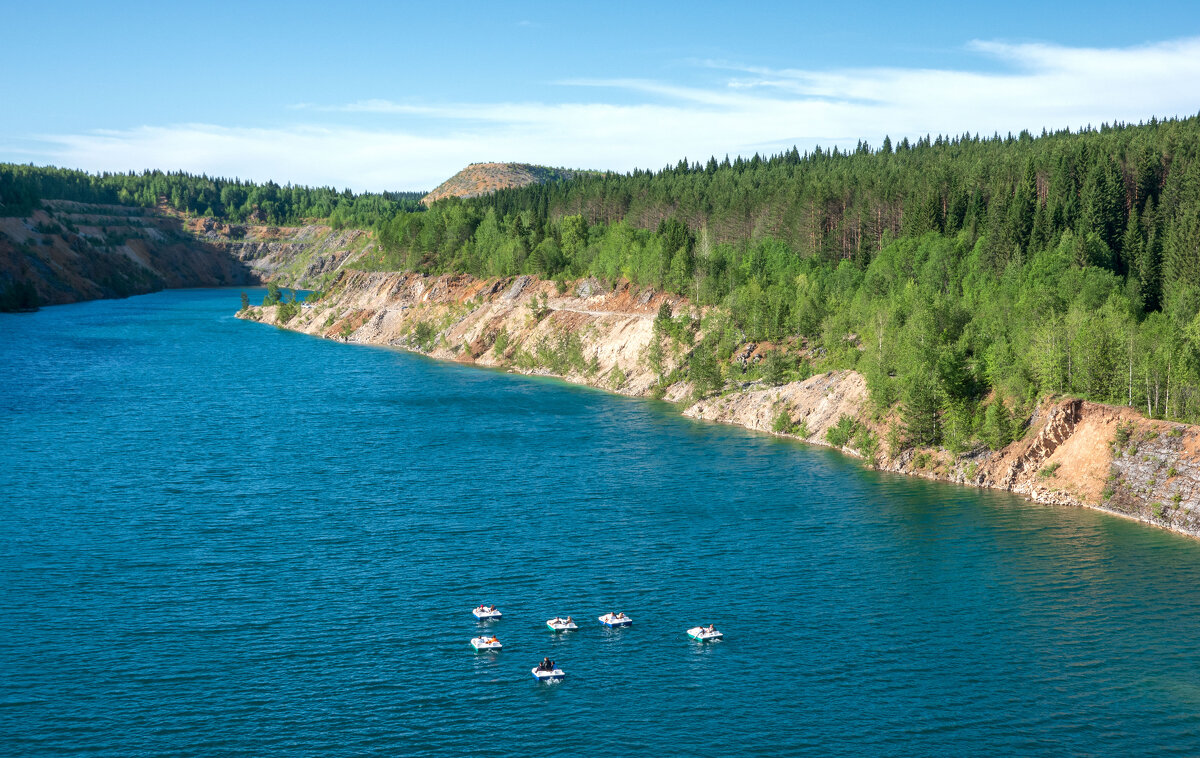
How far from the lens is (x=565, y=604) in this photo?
69500 millimetres

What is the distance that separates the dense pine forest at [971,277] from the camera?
102 meters

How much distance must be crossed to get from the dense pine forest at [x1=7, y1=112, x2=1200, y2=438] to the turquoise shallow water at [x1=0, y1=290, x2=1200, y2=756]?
14.5 meters

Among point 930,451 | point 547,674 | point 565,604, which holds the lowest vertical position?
point 547,674

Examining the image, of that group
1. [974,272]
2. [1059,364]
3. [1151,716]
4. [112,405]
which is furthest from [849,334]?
[112,405]

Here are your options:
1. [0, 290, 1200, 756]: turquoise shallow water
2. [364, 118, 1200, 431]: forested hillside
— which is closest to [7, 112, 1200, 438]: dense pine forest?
[364, 118, 1200, 431]: forested hillside

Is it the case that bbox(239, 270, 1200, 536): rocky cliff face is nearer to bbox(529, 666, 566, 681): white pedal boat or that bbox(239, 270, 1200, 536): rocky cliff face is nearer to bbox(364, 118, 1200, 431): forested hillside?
bbox(364, 118, 1200, 431): forested hillside

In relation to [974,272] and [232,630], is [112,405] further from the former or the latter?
[974,272]

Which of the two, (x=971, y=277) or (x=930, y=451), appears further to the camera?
(x=971, y=277)

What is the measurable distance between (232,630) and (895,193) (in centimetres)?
13674

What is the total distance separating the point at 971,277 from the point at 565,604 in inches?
3533

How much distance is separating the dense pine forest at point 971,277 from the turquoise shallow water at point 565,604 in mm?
14517

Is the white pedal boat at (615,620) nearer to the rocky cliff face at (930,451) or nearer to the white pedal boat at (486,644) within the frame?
the white pedal boat at (486,644)

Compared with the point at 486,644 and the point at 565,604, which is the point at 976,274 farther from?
the point at 486,644


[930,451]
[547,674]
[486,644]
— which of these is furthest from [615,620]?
[930,451]
